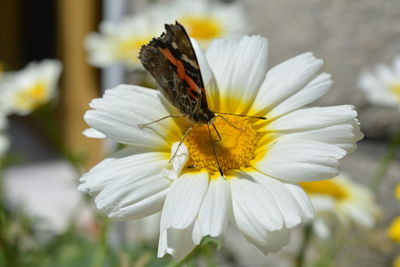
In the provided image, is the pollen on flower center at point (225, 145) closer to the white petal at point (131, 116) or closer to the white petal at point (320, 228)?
the white petal at point (131, 116)

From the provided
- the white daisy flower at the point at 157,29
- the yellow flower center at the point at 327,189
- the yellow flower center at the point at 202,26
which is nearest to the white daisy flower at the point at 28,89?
the white daisy flower at the point at 157,29

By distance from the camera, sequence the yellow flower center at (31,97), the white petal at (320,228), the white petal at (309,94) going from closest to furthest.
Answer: the white petal at (309,94) → the white petal at (320,228) → the yellow flower center at (31,97)

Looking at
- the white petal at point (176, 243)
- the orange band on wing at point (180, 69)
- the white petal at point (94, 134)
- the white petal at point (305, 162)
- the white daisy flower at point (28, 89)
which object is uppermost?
the orange band on wing at point (180, 69)

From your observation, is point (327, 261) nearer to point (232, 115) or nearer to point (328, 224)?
point (328, 224)

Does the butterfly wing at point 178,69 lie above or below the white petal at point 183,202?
above

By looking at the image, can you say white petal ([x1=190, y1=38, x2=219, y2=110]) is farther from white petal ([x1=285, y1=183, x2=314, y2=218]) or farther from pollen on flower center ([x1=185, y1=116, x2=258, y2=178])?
white petal ([x1=285, y1=183, x2=314, y2=218])

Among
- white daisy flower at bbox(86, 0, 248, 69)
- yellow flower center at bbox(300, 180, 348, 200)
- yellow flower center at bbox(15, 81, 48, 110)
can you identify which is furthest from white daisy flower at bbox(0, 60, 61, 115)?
yellow flower center at bbox(300, 180, 348, 200)

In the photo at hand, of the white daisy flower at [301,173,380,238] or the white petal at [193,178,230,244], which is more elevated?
the white petal at [193,178,230,244]
